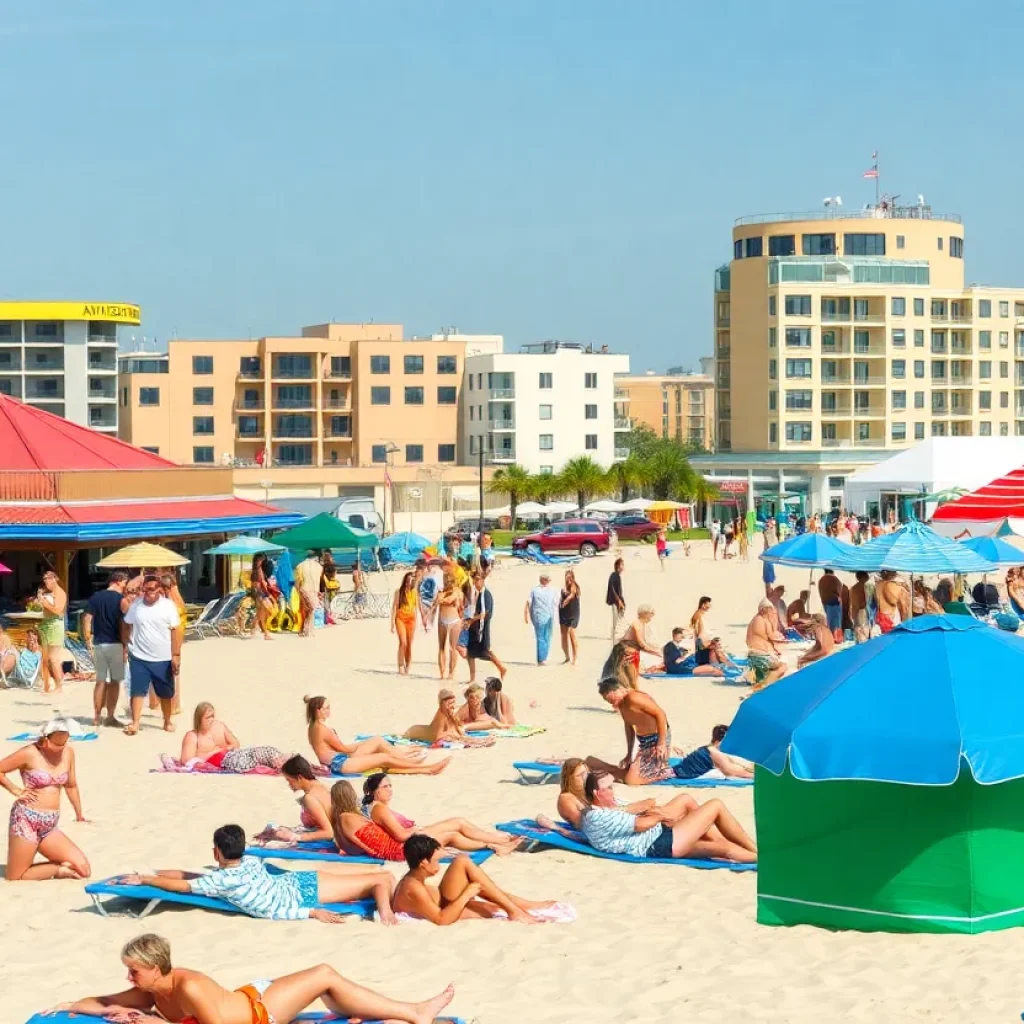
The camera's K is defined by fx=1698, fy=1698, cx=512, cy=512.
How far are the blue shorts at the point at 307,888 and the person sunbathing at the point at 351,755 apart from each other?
431cm

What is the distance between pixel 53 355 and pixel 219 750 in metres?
80.7

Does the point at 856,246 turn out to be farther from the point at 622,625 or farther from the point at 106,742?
the point at 106,742

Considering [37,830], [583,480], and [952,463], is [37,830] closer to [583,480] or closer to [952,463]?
[952,463]

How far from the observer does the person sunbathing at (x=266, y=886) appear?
963 centimetres

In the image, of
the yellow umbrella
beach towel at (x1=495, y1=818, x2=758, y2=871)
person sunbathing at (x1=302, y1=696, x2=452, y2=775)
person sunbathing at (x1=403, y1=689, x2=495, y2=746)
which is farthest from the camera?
the yellow umbrella

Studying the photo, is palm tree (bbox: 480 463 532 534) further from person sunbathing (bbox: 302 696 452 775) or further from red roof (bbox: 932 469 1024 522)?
person sunbathing (bbox: 302 696 452 775)

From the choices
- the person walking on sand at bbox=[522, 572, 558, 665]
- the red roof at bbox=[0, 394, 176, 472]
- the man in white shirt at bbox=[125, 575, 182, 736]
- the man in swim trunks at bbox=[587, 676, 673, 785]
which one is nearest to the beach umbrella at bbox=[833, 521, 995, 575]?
the person walking on sand at bbox=[522, 572, 558, 665]

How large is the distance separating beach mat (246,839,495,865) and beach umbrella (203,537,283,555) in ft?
64.1

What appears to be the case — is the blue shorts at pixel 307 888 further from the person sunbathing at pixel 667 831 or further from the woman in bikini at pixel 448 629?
the woman in bikini at pixel 448 629

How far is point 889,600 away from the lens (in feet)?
74.7

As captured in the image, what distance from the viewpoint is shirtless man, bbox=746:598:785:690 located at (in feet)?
59.5

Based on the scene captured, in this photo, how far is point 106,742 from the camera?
54.2 feet

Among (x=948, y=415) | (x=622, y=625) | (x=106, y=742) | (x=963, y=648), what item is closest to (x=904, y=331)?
(x=948, y=415)

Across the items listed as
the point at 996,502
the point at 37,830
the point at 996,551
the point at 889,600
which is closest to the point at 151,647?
the point at 37,830
